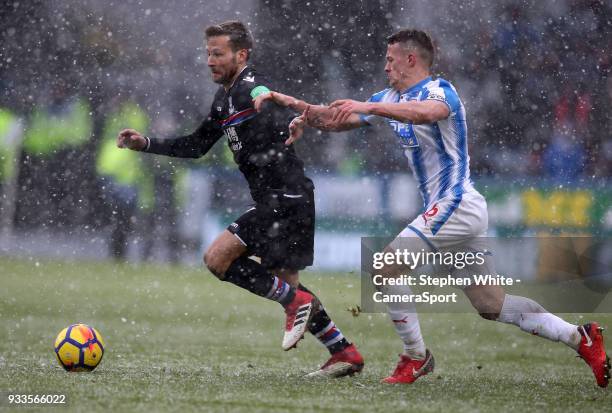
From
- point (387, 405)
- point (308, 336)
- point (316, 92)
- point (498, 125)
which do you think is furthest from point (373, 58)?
point (387, 405)

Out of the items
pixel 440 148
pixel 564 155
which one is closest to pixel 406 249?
pixel 440 148

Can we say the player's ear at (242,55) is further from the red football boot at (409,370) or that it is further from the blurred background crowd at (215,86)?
the blurred background crowd at (215,86)

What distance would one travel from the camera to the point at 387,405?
4.15 meters

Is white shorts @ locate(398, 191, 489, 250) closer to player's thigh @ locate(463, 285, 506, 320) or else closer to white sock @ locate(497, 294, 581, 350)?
player's thigh @ locate(463, 285, 506, 320)

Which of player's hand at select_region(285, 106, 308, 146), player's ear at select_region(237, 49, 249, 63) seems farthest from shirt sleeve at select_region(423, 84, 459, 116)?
player's ear at select_region(237, 49, 249, 63)

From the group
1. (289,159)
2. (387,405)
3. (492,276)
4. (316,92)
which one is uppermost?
(316,92)

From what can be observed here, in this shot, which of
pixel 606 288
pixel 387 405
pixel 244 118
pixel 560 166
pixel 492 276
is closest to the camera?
pixel 387 405

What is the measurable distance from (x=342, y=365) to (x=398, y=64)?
1.69 metres

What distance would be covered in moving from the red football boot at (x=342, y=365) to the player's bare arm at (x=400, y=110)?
1441mm

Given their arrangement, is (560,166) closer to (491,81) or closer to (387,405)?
(491,81)

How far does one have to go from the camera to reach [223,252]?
17.5 feet

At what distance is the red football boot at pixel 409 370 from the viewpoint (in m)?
5.16

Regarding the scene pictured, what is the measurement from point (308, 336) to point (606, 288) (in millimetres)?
3389

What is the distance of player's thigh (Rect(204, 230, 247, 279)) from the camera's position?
17.5 ft
